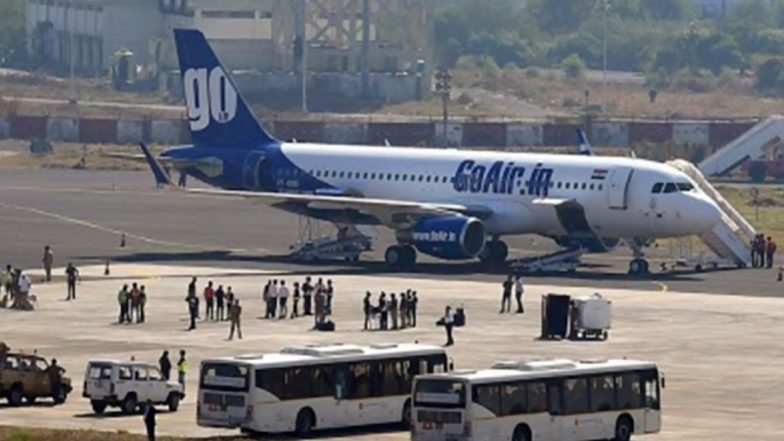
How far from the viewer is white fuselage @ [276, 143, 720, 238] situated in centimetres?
10300

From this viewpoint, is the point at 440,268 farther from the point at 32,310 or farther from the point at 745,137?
the point at 745,137

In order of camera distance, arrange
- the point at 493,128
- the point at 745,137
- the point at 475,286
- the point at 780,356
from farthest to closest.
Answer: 1. the point at 493,128
2. the point at 745,137
3. the point at 475,286
4. the point at 780,356

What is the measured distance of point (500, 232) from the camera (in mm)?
105875

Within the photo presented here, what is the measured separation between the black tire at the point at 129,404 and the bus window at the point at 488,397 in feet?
37.2

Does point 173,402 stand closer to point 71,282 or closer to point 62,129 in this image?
point 71,282

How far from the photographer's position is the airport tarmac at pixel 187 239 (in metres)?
102

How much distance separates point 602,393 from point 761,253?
4737 centimetres

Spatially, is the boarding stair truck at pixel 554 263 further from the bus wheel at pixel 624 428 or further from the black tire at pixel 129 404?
the bus wheel at pixel 624 428

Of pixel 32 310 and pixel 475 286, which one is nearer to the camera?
pixel 32 310

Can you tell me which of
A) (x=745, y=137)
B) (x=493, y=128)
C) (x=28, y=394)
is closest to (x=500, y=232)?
(x=28, y=394)

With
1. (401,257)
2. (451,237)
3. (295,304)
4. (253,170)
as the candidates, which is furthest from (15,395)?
(253,170)

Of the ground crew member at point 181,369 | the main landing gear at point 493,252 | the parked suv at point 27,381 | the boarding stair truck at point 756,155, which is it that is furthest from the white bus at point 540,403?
the boarding stair truck at point 756,155

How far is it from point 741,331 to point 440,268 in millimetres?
23411

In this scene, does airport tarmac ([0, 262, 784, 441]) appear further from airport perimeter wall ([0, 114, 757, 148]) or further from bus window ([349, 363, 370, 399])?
airport perimeter wall ([0, 114, 757, 148])
